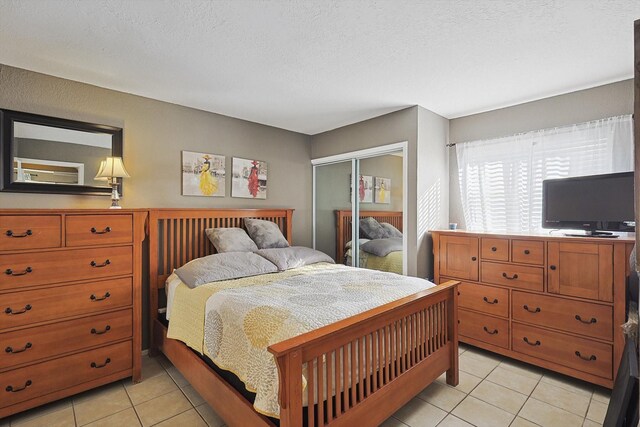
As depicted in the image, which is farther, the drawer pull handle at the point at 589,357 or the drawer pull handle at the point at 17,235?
the drawer pull handle at the point at 589,357

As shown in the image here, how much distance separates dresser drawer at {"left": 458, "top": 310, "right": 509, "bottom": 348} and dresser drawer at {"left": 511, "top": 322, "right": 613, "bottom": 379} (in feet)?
0.25

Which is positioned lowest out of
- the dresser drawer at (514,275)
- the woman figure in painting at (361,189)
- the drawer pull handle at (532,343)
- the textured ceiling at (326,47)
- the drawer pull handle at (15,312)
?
the drawer pull handle at (532,343)

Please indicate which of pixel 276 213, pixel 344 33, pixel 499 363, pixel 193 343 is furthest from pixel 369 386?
pixel 276 213

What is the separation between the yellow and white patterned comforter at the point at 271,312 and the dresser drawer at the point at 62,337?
0.38m

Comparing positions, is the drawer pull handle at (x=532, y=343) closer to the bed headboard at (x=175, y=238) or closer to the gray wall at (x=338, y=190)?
the gray wall at (x=338, y=190)

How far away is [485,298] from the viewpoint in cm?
289

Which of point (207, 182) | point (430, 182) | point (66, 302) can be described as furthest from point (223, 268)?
point (430, 182)

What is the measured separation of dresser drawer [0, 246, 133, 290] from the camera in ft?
6.44

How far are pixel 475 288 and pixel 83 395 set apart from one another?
10.7ft

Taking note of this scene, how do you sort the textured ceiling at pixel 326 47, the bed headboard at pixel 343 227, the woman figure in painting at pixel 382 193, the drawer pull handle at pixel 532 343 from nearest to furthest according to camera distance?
the textured ceiling at pixel 326 47
the drawer pull handle at pixel 532 343
the woman figure in painting at pixel 382 193
the bed headboard at pixel 343 227

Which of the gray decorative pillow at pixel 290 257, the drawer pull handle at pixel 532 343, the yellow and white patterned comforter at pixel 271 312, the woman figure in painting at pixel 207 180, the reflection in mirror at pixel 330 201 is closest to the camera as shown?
the yellow and white patterned comforter at pixel 271 312

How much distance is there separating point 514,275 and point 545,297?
264mm

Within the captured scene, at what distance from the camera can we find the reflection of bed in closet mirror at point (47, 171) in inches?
94.3

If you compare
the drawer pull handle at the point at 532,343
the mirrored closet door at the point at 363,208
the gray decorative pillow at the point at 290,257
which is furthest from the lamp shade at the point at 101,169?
the drawer pull handle at the point at 532,343
